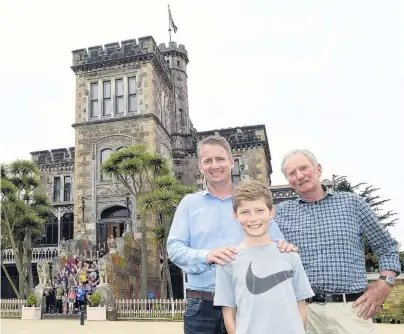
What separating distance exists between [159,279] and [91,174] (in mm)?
6791

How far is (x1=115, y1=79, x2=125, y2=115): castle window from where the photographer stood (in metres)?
23.6

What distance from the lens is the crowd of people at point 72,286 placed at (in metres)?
17.7

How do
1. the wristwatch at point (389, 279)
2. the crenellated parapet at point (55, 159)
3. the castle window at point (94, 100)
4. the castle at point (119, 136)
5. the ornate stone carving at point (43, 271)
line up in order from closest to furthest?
the wristwatch at point (389, 279) < the ornate stone carving at point (43, 271) < the castle at point (119, 136) < the castle window at point (94, 100) < the crenellated parapet at point (55, 159)

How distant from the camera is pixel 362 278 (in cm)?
340

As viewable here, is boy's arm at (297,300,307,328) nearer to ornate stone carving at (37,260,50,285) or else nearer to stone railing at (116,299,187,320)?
stone railing at (116,299,187,320)

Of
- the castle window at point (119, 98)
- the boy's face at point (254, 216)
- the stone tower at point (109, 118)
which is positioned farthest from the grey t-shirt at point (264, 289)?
the castle window at point (119, 98)

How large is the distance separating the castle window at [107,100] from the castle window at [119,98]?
41 cm

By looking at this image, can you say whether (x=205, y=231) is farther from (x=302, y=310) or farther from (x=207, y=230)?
(x=302, y=310)

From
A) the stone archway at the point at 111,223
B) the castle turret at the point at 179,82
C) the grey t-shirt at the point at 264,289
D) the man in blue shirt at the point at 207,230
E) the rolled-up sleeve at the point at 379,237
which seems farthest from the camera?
the castle turret at the point at 179,82

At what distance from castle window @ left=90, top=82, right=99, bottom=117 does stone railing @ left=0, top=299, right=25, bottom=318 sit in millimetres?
10471

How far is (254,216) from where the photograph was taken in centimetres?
261

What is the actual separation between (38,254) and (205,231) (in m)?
25.7

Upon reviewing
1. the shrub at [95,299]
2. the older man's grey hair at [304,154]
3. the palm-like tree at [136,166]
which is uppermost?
the palm-like tree at [136,166]

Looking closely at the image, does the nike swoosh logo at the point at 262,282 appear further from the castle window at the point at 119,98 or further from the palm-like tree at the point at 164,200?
the castle window at the point at 119,98
